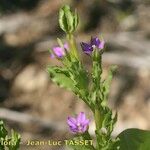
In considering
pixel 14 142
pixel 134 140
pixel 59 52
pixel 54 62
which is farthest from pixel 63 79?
pixel 54 62

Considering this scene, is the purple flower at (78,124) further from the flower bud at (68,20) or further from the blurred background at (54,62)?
the blurred background at (54,62)

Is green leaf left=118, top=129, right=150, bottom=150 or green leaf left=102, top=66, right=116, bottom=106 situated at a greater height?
green leaf left=102, top=66, right=116, bottom=106

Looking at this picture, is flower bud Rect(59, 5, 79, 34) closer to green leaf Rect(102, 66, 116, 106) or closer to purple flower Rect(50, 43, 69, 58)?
purple flower Rect(50, 43, 69, 58)

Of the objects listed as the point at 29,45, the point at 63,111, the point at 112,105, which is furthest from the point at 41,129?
the point at 29,45

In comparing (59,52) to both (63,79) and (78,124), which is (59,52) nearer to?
(63,79)

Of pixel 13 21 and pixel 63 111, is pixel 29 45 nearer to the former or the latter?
pixel 13 21

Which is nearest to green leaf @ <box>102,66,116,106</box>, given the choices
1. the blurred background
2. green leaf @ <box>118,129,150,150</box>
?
green leaf @ <box>118,129,150,150</box>
